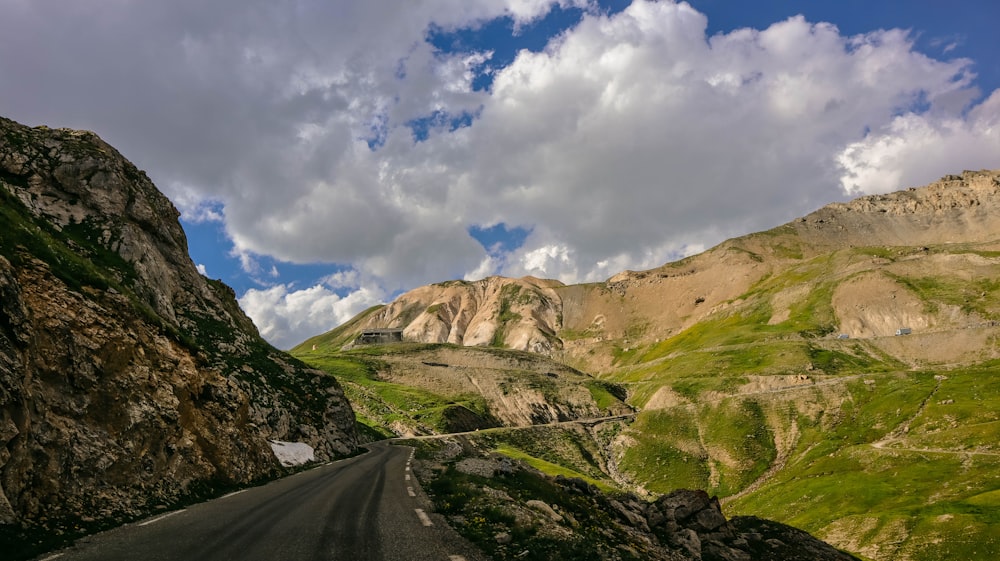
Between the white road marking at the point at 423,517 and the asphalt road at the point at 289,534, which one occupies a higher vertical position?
the asphalt road at the point at 289,534

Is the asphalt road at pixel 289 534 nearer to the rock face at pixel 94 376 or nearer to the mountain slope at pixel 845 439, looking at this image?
the rock face at pixel 94 376

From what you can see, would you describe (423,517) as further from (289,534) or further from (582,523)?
(582,523)

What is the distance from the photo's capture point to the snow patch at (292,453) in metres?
42.8

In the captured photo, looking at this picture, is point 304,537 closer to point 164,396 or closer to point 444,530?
point 444,530

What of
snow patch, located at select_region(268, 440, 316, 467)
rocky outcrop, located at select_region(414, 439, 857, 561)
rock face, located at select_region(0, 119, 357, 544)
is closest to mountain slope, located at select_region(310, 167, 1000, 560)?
rocky outcrop, located at select_region(414, 439, 857, 561)

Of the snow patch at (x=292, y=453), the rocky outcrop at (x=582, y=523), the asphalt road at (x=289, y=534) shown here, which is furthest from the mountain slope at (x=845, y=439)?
the asphalt road at (x=289, y=534)

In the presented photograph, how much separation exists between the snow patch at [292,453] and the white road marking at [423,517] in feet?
90.0

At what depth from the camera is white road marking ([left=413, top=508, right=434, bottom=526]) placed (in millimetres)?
16266

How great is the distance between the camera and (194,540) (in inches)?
535

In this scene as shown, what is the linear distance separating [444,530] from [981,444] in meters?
124

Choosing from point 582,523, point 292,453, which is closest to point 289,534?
point 582,523

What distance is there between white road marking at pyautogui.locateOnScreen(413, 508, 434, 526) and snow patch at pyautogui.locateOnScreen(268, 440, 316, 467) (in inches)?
1080

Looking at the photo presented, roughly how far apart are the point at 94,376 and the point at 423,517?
15.5 metres

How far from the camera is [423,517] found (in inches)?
682
